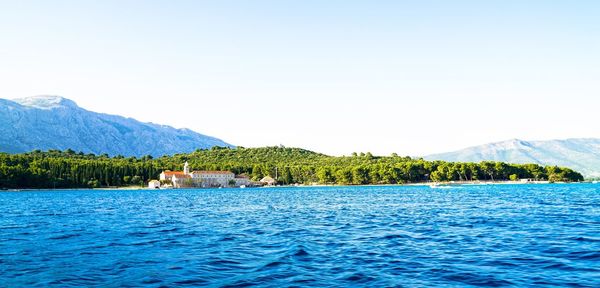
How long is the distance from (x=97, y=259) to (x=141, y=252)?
2.78 m

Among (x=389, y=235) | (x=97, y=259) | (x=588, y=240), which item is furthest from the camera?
(x=389, y=235)

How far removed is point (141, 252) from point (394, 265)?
566 inches

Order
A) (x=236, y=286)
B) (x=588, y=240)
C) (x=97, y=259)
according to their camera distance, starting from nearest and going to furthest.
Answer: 1. (x=236, y=286)
2. (x=97, y=259)
3. (x=588, y=240)

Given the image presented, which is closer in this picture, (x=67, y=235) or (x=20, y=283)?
(x=20, y=283)

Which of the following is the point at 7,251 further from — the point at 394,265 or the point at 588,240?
the point at 588,240

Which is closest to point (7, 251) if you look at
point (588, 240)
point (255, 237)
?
point (255, 237)

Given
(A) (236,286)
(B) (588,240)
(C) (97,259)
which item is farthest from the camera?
(B) (588,240)

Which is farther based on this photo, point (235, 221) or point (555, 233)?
point (235, 221)

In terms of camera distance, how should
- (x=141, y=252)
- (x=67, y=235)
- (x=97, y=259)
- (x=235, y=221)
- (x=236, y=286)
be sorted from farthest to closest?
1. (x=235, y=221)
2. (x=67, y=235)
3. (x=141, y=252)
4. (x=97, y=259)
5. (x=236, y=286)

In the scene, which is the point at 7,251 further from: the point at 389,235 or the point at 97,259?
the point at 389,235

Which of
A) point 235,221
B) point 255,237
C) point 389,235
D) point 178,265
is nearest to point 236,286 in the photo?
point 178,265

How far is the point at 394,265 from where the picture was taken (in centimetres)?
2264

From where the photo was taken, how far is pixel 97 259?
2545 cm

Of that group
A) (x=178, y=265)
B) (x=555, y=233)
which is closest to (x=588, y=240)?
(x=555, y=233)
